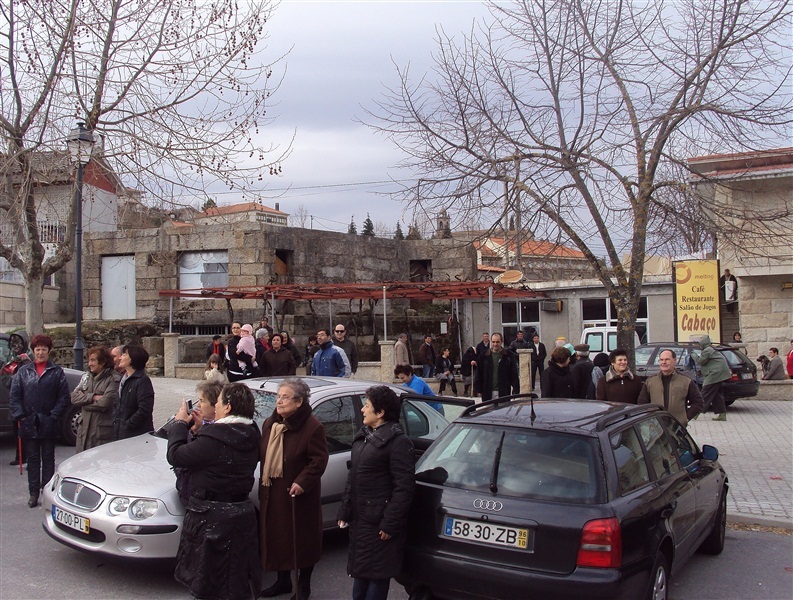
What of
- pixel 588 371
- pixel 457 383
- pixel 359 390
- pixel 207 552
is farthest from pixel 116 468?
pixel 457 383

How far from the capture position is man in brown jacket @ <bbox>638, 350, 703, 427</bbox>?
299 inches

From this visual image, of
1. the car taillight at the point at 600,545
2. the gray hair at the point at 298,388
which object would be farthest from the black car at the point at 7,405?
the car taillight at the point at 600,545

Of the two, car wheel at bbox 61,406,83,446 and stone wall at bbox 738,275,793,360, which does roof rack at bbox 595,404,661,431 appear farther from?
stone wall at bbox 738,275,793,360

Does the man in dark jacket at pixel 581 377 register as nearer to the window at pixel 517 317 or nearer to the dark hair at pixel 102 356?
the dark hair at pixel 102 356

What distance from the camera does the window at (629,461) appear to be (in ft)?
14.7

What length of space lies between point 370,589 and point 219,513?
1061 mm

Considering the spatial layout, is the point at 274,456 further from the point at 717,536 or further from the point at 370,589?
the point at 717,536

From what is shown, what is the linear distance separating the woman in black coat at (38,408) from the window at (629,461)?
19.2ft

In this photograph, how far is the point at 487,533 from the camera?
433 cm

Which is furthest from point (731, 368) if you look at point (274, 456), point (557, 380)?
point (274, 456)

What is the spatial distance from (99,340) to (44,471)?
1359 cm

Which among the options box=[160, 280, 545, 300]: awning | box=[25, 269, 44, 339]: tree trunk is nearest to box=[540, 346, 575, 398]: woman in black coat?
box=[25, 269, 44, 339]: tree trunk

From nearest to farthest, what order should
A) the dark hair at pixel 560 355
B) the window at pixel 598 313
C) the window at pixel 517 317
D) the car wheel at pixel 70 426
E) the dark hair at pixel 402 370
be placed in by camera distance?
the dark hair at pixel 402 370
the dark hair at pixel 560 355
the car wheel at pixel 70 426
the window at pixel 598 313
the window at pixel 517 317

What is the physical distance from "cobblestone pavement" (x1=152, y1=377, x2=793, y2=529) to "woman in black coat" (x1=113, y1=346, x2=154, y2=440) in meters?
6.08
